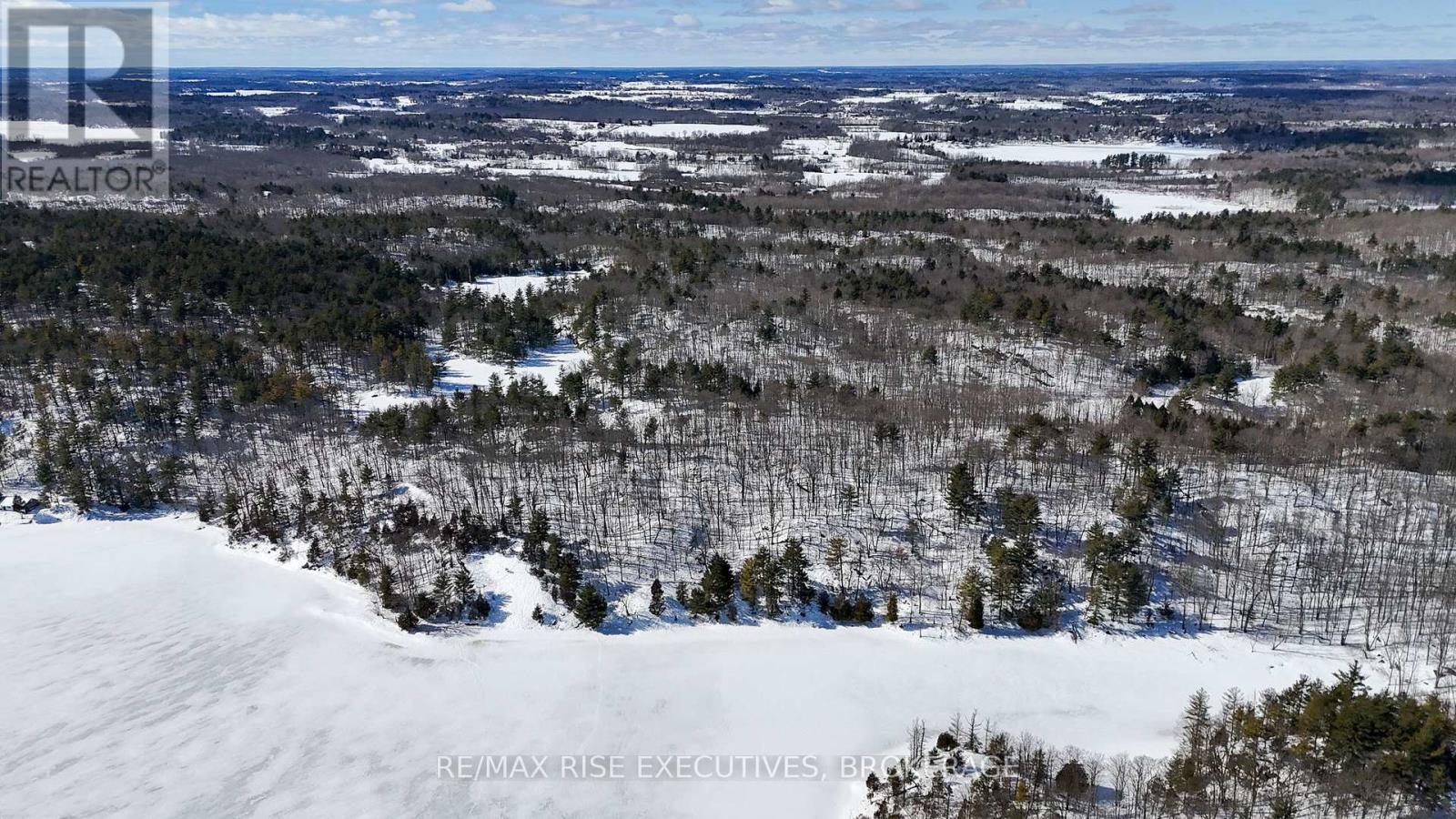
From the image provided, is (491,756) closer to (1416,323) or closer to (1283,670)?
(1283,670)

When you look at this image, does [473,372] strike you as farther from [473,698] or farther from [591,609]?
[473,698]

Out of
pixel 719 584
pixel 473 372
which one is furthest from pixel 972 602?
pixel 473 372

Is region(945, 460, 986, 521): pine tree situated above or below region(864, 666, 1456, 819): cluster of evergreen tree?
above

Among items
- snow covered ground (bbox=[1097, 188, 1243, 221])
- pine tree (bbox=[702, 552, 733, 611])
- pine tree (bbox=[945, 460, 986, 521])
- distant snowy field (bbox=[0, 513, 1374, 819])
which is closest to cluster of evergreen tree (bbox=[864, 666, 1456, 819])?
distant snowy field (bbox=[0, 513, 1374, 819])

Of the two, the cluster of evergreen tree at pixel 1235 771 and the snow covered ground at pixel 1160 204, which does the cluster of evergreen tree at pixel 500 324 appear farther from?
the snow covered ground at pixel 1160 204

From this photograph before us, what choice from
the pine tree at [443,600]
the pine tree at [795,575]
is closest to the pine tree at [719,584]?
the pine tree at [795,575]

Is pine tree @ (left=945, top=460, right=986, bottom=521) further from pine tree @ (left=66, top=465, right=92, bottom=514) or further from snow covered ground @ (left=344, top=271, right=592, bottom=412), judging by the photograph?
pine tree @ (left=66, top=465, right=92, bottom=514)

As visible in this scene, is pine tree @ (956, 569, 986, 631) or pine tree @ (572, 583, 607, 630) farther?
pine tree @ (572, 583, 607, 630)
